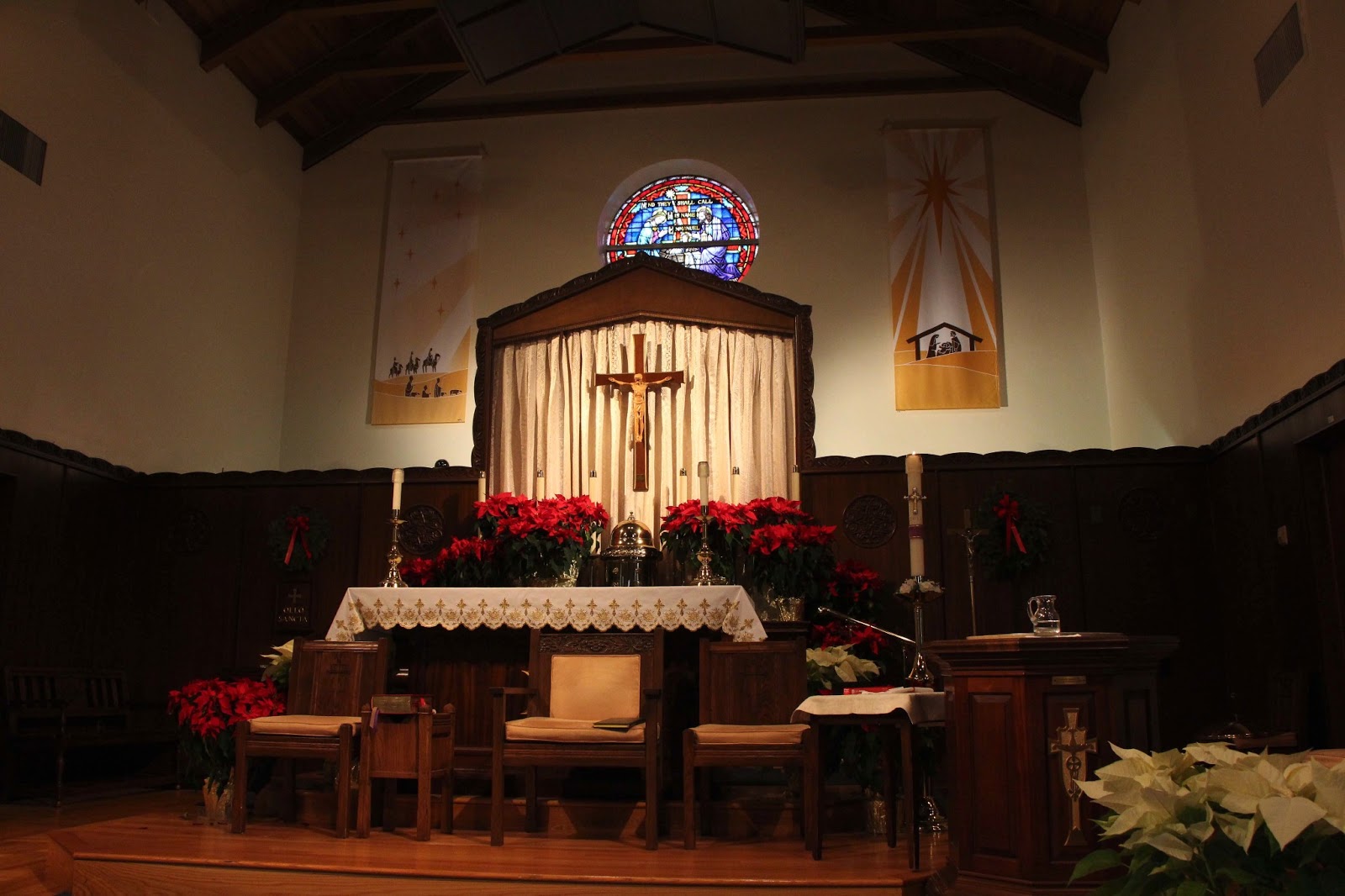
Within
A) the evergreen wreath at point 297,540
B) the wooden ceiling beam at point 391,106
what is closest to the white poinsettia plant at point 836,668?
the evergreen wreath at point 297,540

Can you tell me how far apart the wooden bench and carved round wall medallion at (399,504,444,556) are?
183 cm

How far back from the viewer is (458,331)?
9.07m

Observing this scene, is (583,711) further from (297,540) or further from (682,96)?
(682,96)

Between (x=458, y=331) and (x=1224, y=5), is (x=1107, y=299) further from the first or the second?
(x=458, y=331)

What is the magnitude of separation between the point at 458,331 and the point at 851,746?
5.30 m

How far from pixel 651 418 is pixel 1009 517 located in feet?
7.71

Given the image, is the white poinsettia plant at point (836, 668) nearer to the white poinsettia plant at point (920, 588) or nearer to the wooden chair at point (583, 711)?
the wooden chair at point (583, 711)

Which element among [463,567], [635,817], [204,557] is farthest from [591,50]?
[635,817]

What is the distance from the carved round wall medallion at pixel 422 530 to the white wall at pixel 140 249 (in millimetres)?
1764

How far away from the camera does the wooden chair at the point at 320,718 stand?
4699mm

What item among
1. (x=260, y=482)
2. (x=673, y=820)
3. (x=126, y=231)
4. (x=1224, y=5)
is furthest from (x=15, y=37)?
(x=1224, y=5)

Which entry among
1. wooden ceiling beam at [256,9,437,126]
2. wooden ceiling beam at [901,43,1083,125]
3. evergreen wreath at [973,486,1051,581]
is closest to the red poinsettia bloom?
evergreen wreath at [973,486,1051,581]

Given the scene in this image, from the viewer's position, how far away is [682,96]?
937 centimetres

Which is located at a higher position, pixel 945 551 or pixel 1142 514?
pixel 1142 514
